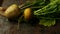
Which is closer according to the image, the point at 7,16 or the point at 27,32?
the point at 27,32

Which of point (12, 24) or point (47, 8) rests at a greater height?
point (47, 8)

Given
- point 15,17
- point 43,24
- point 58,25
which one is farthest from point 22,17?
point 58,25

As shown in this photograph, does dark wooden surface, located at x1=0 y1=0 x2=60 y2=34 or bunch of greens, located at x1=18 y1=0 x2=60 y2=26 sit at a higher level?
bunch of greens, located at x1=18 y1=0 x2=60 y2=26

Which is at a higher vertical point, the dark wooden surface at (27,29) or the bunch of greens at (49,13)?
the bunch of greens at (49,13)

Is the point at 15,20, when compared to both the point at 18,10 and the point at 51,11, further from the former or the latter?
the point at 51,11

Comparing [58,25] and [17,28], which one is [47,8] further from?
[17,28]

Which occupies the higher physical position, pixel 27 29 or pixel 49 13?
pixel 49 13

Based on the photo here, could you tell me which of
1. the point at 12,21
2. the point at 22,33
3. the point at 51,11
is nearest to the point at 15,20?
the point at 12,21

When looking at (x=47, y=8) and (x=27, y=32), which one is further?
(x=47, y=8)

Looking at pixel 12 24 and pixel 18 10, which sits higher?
pixel 18 10
